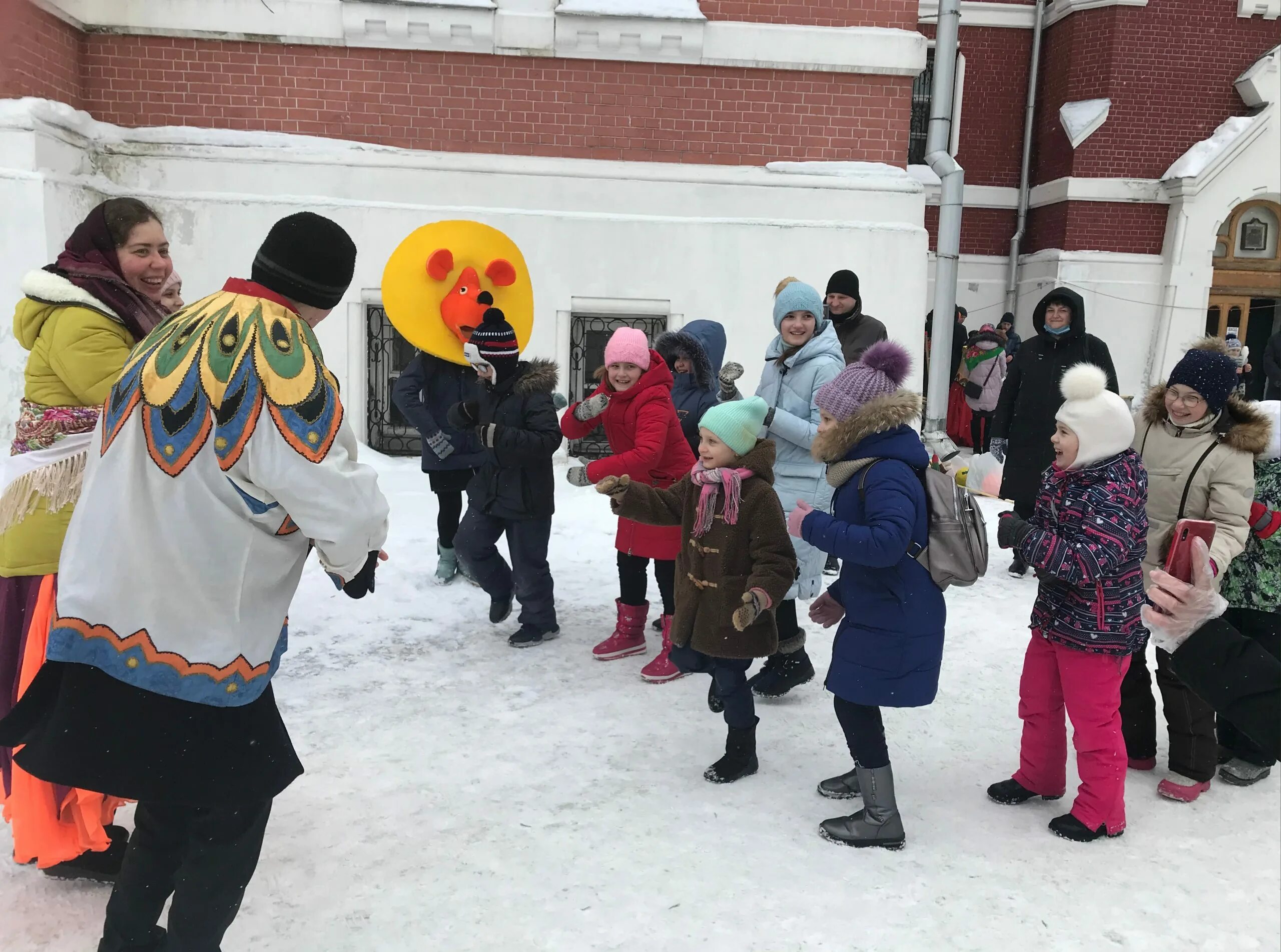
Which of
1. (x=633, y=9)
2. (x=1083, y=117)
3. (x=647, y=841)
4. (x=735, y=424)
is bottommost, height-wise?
(x=647, y=841)

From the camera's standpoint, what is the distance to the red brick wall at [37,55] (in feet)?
22.2

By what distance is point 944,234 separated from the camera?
10.9 m

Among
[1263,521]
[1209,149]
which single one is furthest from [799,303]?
[1209,149]

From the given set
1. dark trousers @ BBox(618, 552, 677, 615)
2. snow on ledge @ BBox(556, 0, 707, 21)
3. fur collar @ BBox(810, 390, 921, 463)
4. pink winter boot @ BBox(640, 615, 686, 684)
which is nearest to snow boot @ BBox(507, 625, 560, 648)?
dark trousers @ BBox(618, 552, 677, 615)

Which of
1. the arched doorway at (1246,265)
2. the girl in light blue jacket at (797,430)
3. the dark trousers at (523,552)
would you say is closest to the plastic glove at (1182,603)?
the girl in light blue jacket at (797,430)

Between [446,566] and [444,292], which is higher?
[444,292]

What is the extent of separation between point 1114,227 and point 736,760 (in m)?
13.8

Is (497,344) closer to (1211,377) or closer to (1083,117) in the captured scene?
(1211,377)

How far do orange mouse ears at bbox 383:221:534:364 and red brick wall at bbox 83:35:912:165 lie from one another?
3430mm

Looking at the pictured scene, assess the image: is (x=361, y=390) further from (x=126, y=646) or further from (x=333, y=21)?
(x=126, y=646)

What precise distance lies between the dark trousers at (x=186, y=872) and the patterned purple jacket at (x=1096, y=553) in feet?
7.69

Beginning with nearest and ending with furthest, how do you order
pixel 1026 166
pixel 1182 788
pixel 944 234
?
pixel 1182 788 → pixel 944 234 → pixel 1026 166

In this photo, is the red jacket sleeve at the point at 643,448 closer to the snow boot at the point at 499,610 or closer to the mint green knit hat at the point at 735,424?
the mint green knit hat at the point at 735,424

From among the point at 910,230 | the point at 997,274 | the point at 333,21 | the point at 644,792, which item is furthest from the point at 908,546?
the point at 997,274
